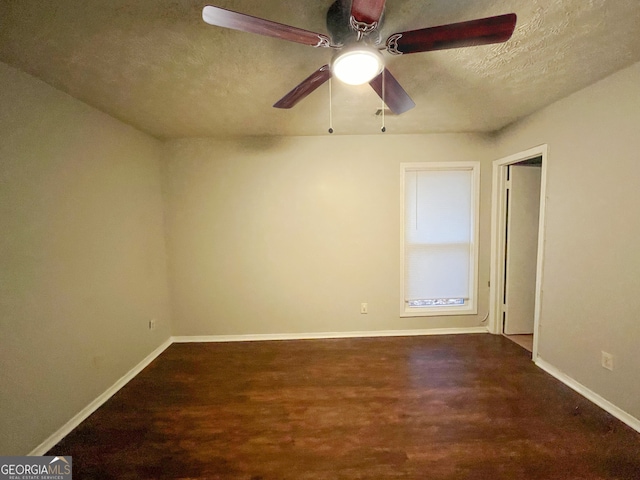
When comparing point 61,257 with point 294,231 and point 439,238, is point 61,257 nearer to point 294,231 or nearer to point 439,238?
point 294,231

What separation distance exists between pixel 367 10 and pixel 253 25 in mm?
446

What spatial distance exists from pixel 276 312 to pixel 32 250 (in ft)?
6.68

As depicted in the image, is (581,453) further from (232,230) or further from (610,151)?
(232,230)

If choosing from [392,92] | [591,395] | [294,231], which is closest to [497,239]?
[591,395]

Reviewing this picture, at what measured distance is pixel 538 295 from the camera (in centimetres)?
220

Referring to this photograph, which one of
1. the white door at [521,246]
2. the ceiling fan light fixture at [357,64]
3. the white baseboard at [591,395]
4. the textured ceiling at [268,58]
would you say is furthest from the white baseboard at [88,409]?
the white door at [521,246]

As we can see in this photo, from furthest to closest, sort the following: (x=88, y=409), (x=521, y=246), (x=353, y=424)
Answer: (x=521, y=246), (x=88, y=409), (x=353, y=424)

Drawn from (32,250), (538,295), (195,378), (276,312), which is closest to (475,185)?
(538,295)

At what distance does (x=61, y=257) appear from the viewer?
5.29 feet

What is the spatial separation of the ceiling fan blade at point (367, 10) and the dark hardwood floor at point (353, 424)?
2207 millimetres

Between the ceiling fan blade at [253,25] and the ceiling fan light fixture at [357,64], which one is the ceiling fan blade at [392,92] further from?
the ceiling fan blade at [253,25]

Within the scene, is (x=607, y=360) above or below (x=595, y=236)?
below

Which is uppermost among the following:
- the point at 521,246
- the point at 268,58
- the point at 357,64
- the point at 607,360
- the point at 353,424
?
the point at 268,58

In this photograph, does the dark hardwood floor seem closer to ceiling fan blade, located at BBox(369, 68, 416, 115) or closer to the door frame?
the door frame
